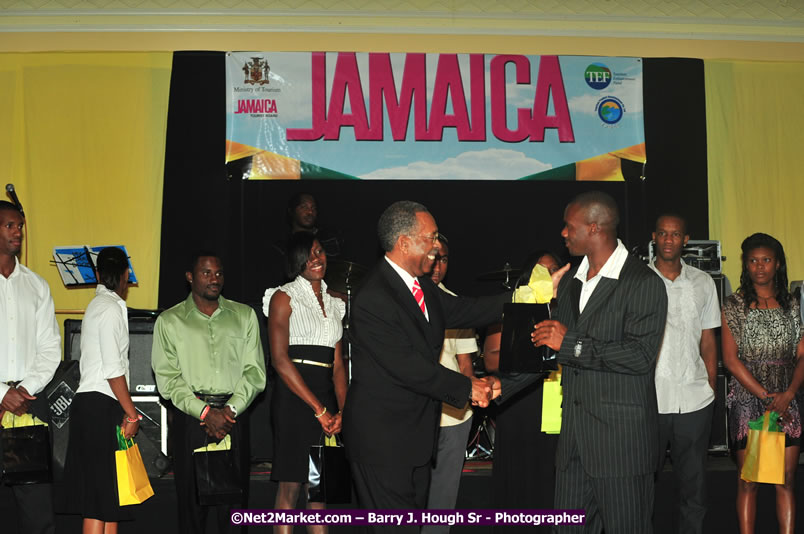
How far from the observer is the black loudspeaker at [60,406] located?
18.0 feet

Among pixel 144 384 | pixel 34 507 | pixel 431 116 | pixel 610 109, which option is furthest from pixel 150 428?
pixel 610 109

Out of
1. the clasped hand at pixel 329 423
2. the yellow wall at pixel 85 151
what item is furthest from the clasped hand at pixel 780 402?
the yellow wall at pixel 85 151

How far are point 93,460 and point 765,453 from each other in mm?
3688

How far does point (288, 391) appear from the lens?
4.53m

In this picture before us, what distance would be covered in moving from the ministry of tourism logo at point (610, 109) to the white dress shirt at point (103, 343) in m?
4.94

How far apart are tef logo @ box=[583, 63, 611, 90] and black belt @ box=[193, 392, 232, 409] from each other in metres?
4.79

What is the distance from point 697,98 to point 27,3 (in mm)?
6300

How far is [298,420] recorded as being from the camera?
4.51 metres

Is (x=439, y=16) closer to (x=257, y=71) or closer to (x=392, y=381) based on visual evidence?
(x=257, y=71)

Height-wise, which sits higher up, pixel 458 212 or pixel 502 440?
pixel 458 212

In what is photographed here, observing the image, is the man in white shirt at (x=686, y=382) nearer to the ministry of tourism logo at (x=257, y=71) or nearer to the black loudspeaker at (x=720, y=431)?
the black loudspeaker at (x=720, y=431)

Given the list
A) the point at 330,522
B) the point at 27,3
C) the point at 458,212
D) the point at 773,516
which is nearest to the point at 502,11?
the point at 458,212

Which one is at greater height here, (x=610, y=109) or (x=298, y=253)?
(x=610, y=109)

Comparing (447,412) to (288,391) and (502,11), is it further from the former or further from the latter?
(502,11)
